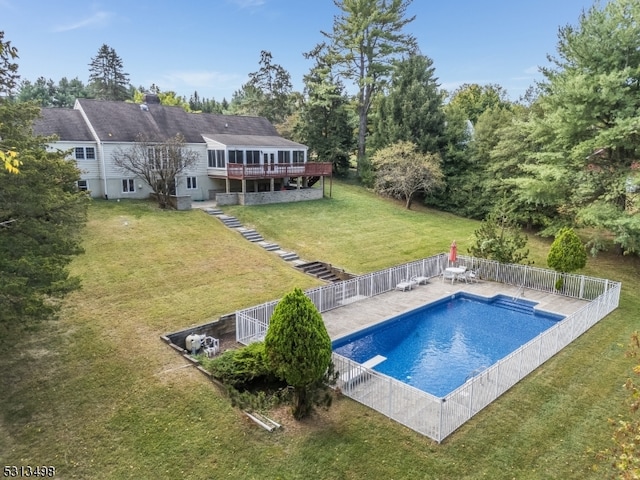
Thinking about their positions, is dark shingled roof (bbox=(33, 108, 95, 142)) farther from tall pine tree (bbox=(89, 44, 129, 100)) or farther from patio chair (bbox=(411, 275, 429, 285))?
tall pine tree (bbox=(89, 44, 129, 100))

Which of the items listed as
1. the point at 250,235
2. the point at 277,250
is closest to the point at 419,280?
the point at 277,250

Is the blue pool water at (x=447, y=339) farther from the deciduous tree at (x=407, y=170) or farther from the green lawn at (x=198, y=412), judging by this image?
the deciduous tree at (x=407, y=170)

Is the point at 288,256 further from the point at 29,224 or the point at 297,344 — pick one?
the point at 297,344

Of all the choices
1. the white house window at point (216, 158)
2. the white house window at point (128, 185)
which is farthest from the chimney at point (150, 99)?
the white house window at point (128, 185)

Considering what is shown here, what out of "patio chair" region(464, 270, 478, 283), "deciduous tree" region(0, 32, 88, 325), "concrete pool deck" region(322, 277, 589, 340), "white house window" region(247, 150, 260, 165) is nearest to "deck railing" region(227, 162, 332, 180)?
"white house window" region(247, 150, 260, 165)

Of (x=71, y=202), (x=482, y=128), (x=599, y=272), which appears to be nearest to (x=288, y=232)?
(x=71, y=202)

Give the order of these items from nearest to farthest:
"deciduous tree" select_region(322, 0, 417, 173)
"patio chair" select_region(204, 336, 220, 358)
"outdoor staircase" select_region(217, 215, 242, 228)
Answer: "patio chair" select_region(204, 336, 220, 358), "outdoor staircase" select_region(217, 215, 242, 228), "deciduous tree" select_region(322, 0, 417, 173)

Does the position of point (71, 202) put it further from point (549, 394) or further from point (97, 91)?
point (97, 91)
